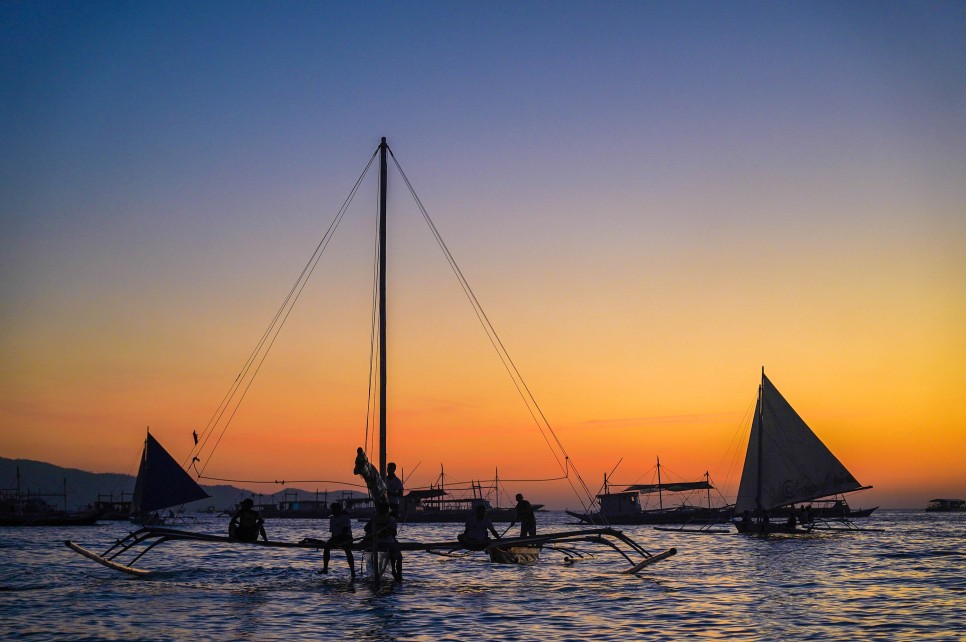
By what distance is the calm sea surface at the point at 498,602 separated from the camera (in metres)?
16.1

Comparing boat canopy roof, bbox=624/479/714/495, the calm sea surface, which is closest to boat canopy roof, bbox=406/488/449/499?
boat canopy roof, bbox=624/479/714/495

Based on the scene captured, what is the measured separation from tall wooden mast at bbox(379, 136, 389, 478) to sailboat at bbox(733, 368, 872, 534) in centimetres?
3455

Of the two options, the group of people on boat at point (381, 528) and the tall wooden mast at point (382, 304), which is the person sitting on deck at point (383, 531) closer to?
the group of people on boat at point (381, 528)

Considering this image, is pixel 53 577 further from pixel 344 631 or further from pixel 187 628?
pixel 344 631

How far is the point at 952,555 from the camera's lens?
127 ft

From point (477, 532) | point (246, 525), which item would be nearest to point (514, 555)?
point (477, 532)

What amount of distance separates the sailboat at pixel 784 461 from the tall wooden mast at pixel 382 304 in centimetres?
3455

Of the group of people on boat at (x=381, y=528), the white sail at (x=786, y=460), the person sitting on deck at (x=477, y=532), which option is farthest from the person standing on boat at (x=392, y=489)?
the white sail at (x=786, y=460)

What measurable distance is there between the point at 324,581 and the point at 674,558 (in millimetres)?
16984

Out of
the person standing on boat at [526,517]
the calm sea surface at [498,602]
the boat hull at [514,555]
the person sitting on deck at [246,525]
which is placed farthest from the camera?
the boat hull at [514,555]

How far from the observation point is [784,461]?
170ft

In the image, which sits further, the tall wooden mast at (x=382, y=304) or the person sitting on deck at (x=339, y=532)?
the person sitting on deck at (x=339, y=532)

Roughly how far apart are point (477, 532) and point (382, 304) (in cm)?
702

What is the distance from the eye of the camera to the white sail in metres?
51.5
